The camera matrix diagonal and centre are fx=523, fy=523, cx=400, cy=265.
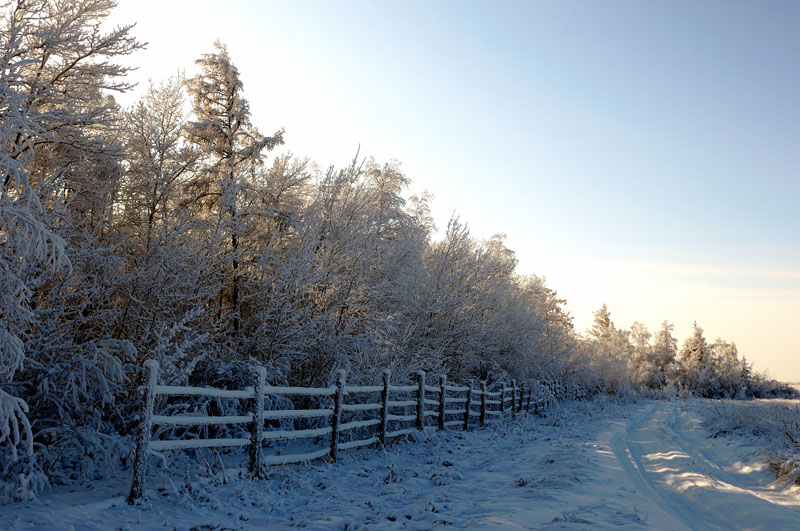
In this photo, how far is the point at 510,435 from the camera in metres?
15.1

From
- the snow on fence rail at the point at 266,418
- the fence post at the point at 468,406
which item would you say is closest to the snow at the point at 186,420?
the snow on fence rail at the point at 266,418

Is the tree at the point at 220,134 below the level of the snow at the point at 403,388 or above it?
above

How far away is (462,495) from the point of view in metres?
7.36

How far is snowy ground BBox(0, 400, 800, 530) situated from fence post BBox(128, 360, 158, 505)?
0.18 m

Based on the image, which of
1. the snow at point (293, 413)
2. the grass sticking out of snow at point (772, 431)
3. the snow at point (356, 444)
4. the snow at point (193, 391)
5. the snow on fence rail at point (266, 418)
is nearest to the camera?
the snow on fence rail at point (266, 418)

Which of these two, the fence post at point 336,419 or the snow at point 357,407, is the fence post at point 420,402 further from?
the fence post at point 336,419

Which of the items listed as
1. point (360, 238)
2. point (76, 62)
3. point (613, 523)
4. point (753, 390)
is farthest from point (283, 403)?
point (753, 390)

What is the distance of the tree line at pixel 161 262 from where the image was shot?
24.3ft

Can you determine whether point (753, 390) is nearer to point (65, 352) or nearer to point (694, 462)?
point (694, 462)

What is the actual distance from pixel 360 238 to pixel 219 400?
5362 millimetres

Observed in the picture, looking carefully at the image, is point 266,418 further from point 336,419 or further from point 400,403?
point 400,403

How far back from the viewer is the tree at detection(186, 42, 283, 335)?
14.9 m

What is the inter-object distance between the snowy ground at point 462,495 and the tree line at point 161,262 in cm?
144

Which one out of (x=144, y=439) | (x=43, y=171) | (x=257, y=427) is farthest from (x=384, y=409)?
(x=43, y=171)
